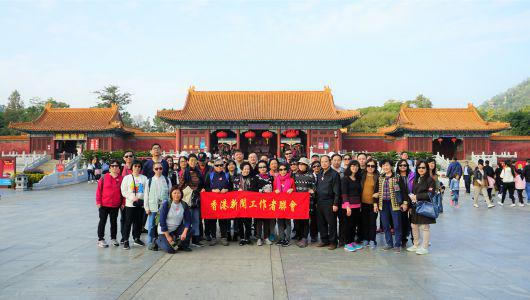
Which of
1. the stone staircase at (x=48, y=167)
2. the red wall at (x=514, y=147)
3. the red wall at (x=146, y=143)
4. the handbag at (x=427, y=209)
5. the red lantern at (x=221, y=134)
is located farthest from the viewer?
the red wall at (x=146, y=143)

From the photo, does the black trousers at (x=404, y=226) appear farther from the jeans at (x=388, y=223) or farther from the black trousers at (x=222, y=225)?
the black trousers at (x=222, y=225)

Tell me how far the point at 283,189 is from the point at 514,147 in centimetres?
2926

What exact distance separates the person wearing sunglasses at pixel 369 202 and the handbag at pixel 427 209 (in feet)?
2.43

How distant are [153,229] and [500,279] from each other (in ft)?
16.5

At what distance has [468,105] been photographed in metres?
30.8

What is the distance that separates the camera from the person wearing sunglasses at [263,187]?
6.43 m

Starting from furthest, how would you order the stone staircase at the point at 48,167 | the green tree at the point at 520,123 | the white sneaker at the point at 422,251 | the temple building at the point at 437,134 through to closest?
the green tree at the point at 520,123, the temple building at the point at 437,134, the stone staircase at the point at 48,167, the white sneaker at the point at 422,251

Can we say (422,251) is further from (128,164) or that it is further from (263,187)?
(128,164)

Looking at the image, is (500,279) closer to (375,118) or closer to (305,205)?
(305,205)

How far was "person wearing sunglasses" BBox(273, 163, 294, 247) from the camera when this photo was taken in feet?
20.9

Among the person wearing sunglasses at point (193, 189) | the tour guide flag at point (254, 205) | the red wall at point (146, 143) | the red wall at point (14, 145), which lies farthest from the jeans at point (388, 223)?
the red wall at point (14, 145)

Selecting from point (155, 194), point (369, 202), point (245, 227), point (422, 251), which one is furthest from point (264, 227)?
point (422, 251)

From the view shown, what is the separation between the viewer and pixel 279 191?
6402mm

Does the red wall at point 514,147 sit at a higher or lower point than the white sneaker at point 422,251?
higher
